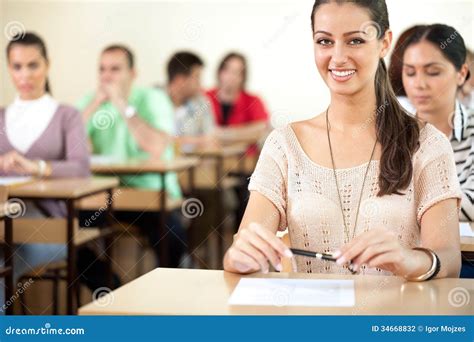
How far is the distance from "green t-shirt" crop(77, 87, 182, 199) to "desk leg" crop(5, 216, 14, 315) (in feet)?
5.39

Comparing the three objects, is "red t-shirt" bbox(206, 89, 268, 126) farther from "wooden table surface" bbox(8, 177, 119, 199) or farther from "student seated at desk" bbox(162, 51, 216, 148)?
"wooden table surface" bbox(8, 177, 119, 199)

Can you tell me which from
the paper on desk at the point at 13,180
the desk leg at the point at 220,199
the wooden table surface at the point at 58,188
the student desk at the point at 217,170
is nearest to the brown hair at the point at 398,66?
the wooden table surface at the point at 58,188

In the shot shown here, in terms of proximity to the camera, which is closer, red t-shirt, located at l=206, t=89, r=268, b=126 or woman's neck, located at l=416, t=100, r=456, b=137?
woman's neck, located at l=416, t=100, r=456, b=137

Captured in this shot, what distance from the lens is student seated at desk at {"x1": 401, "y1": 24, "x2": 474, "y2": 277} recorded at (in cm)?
254

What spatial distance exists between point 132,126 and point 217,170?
1.14 metres

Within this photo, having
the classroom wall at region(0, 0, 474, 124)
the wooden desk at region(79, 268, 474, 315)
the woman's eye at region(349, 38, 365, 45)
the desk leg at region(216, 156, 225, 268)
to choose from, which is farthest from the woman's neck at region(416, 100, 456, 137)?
the classroom wall at region(0, 0, 474, 124)

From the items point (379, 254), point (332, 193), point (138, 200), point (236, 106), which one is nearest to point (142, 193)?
point (138, 200)

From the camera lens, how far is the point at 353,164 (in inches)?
76.1

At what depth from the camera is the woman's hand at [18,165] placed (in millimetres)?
3561

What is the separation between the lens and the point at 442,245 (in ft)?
5.65

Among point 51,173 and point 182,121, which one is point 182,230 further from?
point 182,121

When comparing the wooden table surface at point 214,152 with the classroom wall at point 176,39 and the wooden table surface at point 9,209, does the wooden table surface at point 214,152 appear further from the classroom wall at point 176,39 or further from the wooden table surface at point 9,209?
the wooden table surface at point 9,209

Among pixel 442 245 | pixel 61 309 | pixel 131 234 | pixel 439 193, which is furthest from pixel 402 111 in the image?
pixel 131 234

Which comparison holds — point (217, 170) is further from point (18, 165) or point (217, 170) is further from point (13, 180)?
point (13, 180)
